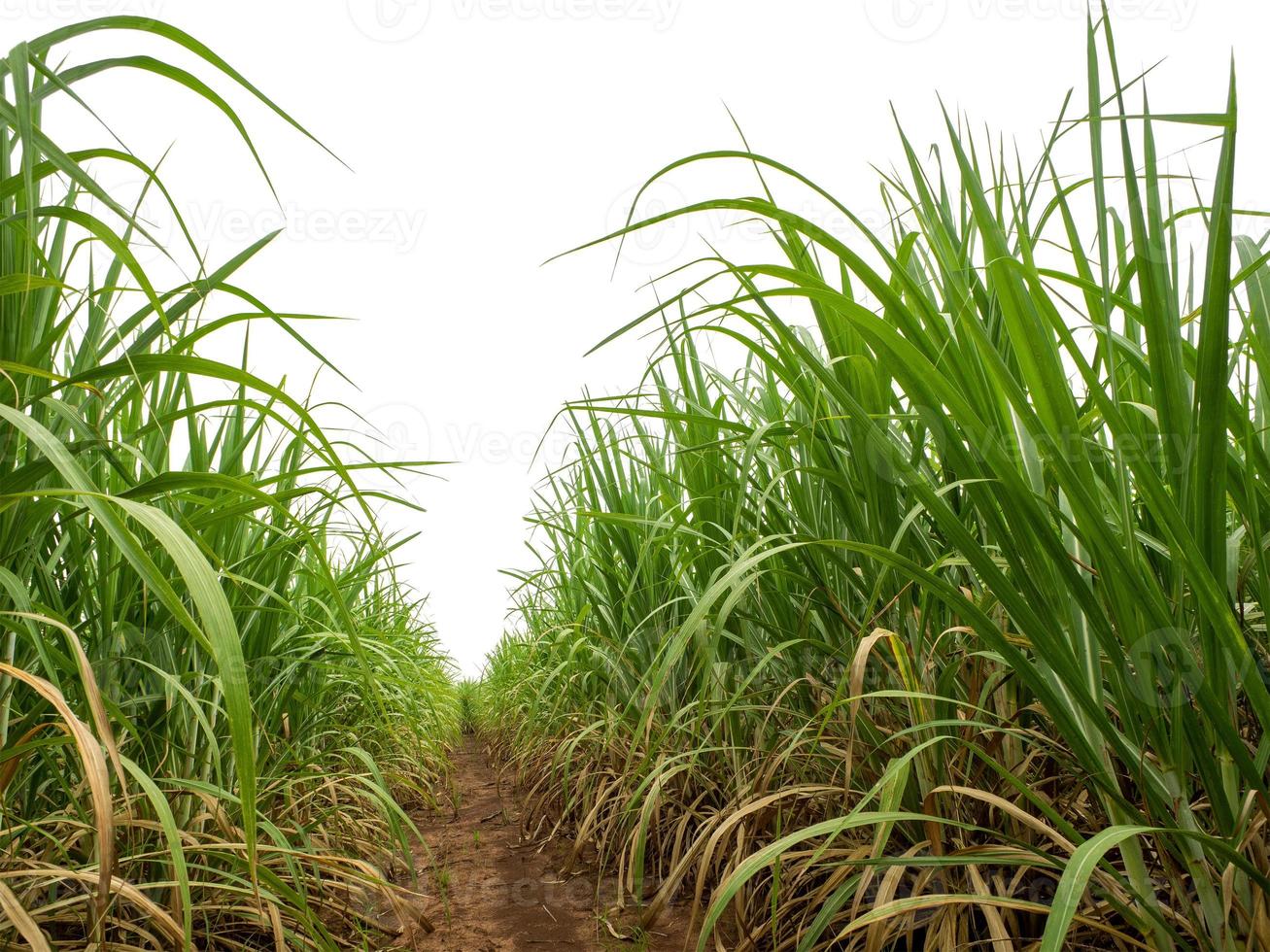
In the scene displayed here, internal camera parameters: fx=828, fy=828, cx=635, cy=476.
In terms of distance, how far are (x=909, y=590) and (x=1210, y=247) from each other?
0.66 m

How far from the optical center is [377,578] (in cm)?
321

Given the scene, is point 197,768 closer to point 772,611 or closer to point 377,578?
point 772,611

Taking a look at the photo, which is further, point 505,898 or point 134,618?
point 505,898

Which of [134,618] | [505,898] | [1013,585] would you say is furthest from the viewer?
[505,898]

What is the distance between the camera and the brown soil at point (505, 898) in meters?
1.61

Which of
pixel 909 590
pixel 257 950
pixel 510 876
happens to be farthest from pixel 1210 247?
pixel 510 876

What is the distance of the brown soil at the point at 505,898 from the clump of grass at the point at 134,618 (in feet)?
0.57

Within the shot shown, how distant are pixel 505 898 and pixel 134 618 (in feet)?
3.67

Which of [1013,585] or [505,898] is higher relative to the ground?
[1013,585]

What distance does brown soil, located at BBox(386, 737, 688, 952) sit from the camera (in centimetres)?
161

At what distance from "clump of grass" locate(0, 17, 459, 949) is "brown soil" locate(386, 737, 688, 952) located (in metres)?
0.17

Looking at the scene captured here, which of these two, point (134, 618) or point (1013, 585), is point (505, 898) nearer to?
point (134, 618)

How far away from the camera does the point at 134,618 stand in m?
1.31

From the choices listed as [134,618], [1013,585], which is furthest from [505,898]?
[1013,585]
